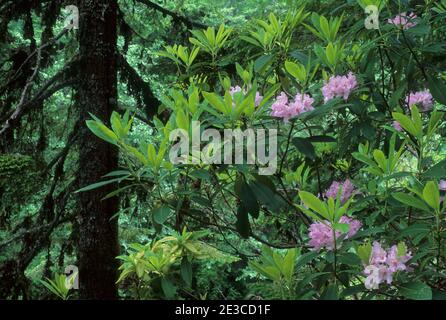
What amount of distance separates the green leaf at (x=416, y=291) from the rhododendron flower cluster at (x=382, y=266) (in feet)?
0.14

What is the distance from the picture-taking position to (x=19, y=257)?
3.61 meters

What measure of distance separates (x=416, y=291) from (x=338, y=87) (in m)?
0.85

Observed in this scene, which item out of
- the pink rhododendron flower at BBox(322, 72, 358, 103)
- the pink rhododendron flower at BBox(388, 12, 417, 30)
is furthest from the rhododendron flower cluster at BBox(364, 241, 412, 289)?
the pink rhododendron flower at BBox(388, 12, 417, 30)

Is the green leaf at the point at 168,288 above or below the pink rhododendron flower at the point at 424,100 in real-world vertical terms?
below

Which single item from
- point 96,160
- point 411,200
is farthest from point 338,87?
point 96,160

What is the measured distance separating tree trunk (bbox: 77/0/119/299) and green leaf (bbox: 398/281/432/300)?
2164 millimetres

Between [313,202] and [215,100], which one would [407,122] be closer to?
[313,202]

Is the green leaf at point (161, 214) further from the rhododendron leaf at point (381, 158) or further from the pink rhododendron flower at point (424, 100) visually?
the pink rhododendron flower at point (424, 100)

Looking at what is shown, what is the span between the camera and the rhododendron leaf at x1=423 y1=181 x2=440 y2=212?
1277 mm

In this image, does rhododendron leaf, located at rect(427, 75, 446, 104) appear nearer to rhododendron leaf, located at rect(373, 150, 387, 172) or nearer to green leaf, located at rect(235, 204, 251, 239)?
rhododendron leaf, located at rect(373, 150, 387, 172)

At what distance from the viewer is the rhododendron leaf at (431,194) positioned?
4.19ft

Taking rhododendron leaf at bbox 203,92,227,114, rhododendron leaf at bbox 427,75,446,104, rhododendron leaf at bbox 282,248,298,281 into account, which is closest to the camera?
rhododendron leaf at bbox 282,248,298,281

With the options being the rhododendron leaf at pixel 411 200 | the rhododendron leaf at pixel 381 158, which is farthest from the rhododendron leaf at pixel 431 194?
the rhododendron leaf at pixel 381 158

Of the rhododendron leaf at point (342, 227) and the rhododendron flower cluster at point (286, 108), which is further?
the rhododendron flower cluster at point (286, 108)
